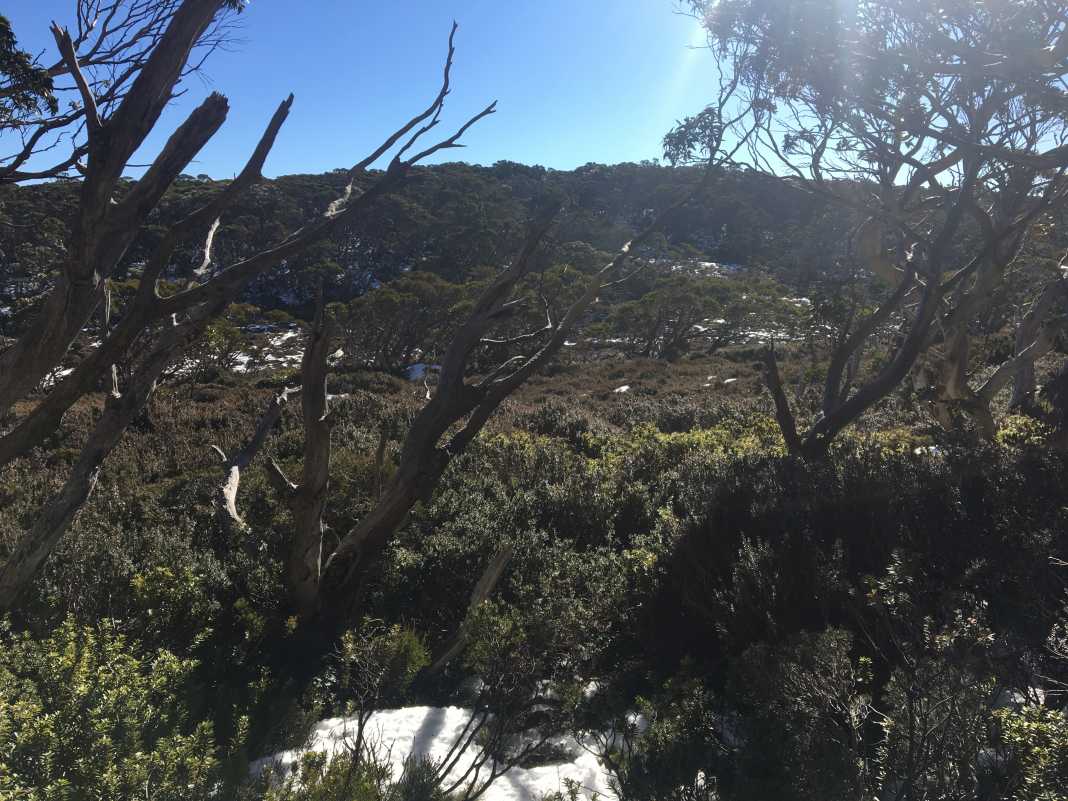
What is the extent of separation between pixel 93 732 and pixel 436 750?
4.78ft

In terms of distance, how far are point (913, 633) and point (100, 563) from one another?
4.68 m

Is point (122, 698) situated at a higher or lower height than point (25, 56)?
lower

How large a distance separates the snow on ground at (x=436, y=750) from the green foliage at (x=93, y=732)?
471 mm

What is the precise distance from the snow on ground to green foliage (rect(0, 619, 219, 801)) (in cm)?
47

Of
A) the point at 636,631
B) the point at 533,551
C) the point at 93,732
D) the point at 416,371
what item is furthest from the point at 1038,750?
the point at 416,371

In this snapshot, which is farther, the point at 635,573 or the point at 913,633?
the point at 635,573

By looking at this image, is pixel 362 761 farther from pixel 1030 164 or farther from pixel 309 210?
pixel 309 210

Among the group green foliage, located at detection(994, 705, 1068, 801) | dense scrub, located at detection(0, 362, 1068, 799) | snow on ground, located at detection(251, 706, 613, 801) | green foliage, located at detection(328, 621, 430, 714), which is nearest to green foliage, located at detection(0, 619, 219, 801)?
dense scrub, located at detection(0, 362, 1068, 799)

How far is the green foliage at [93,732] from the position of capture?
199 centimetres

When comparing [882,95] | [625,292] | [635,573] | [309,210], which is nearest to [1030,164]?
[882,95]

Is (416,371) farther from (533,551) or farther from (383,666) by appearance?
(383,666)

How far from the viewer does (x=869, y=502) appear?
14.2ft

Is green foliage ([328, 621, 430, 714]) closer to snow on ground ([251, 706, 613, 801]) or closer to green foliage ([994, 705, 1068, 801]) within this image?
snow on ground ([251, 706, 613, 801])

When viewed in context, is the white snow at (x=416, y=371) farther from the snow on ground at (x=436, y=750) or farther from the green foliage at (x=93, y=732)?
the green foliage at (x=93, y=732)
